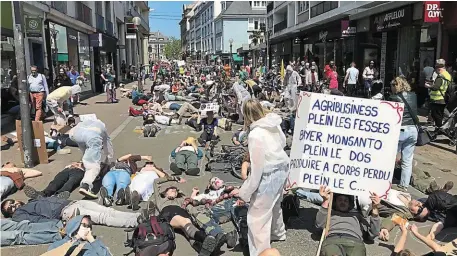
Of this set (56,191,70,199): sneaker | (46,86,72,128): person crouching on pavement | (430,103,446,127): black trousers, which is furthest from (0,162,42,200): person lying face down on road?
(430,103,446,127): black trousers

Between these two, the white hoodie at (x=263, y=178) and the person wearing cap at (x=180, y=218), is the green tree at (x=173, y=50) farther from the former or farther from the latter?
the white hoodie at (x=263, y=178)

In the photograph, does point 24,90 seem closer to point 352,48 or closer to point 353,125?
point 353,125

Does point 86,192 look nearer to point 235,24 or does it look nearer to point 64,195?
point 64,195

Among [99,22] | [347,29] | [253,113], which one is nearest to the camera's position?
[253,113]

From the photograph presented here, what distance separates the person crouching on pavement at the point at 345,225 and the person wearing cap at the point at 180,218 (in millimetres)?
1173

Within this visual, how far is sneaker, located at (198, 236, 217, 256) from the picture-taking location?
4.62m

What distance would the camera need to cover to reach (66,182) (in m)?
7.04

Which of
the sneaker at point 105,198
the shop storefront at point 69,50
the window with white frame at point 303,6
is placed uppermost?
the window with white frame at point 303,6

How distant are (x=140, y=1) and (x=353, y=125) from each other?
2346 inches

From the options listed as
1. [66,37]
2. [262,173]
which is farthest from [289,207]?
[66,37]

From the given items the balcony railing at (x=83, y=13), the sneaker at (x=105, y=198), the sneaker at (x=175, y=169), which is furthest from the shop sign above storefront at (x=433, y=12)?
the balcony railing at (x=83, y=13)

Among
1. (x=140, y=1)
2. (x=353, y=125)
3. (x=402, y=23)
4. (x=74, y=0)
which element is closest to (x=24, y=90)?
(x=353, y=125)

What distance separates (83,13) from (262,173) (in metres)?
24.4

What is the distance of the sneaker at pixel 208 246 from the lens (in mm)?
4625
